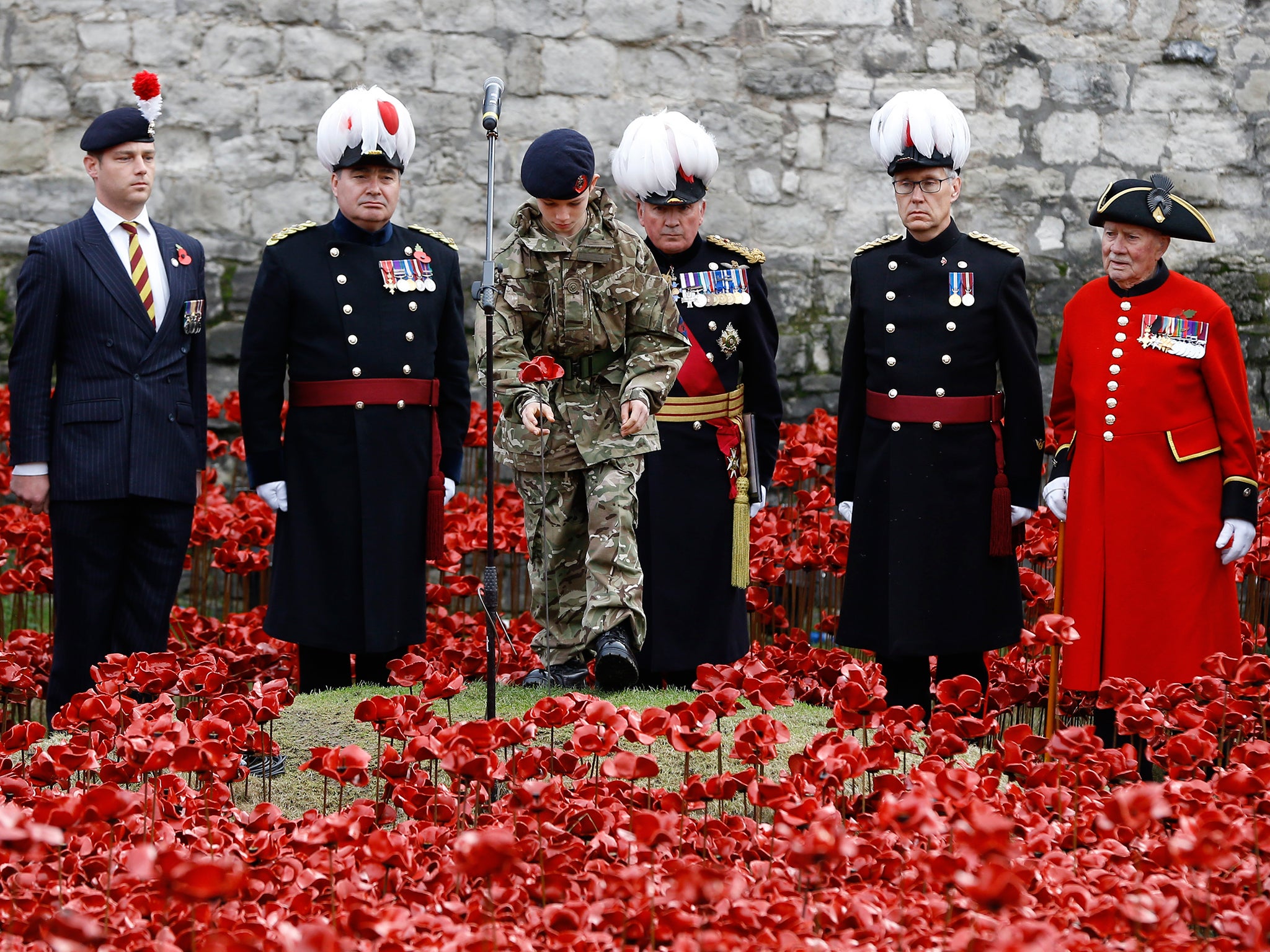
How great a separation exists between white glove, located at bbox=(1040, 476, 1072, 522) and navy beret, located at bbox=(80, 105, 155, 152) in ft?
9.26

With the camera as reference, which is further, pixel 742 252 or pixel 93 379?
pixel 742 252

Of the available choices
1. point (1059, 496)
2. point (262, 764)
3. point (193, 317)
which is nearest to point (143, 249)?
point (193, 317)

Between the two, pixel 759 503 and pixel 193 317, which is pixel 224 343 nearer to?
pixel 193 317

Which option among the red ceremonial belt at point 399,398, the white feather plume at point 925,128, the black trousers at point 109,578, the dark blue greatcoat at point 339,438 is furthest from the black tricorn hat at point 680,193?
the black trousers at point 109,578

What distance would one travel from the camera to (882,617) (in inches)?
181

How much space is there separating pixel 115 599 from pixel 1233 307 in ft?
18.8

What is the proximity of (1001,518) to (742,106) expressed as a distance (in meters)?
4.06

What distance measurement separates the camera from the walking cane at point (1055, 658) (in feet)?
14.2

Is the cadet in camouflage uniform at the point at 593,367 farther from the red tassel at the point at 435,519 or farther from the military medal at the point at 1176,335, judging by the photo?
the military medal at the point at 1176,335

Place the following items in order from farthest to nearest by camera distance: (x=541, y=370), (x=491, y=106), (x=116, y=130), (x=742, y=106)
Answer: (x=742, y=106)
(x=116, y=130)
(x=541, y=370)
(x=491, y=106)

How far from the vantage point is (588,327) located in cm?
461

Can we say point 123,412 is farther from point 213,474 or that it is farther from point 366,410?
point 213,474

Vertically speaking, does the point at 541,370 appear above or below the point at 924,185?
below

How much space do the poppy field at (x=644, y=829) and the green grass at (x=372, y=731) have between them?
0.03 m
